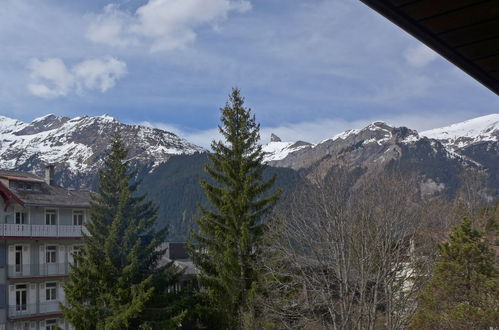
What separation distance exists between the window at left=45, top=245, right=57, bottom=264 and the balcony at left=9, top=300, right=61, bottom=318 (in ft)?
8.94

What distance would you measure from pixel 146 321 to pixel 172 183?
16422 cm

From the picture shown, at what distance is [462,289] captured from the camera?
21.8 metres

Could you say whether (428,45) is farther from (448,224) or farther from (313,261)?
(448,224)

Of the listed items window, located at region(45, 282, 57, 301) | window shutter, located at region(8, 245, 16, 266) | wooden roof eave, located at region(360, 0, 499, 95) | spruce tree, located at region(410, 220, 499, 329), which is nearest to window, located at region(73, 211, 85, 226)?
window, located at region(45, 282, 57, 301)

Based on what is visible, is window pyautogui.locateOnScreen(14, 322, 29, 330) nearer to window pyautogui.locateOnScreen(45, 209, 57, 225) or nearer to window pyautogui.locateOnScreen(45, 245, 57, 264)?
window pyautogui.locateOnScreen(45, 245, 57, 264)

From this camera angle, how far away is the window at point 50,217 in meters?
39.9

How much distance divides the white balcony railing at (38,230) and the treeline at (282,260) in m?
11.4

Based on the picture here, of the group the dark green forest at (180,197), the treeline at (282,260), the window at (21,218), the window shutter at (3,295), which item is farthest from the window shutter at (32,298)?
the dark green forest at (180,197)

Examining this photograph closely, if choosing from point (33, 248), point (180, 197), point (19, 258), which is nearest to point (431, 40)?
point (19, 258)

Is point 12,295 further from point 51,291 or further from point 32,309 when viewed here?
point 51,291

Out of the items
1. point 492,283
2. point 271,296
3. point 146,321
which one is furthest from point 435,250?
point 146,321

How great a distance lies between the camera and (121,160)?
2681cm

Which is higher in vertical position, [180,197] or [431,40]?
[180,197]

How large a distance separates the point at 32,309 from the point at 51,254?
3.89 m
